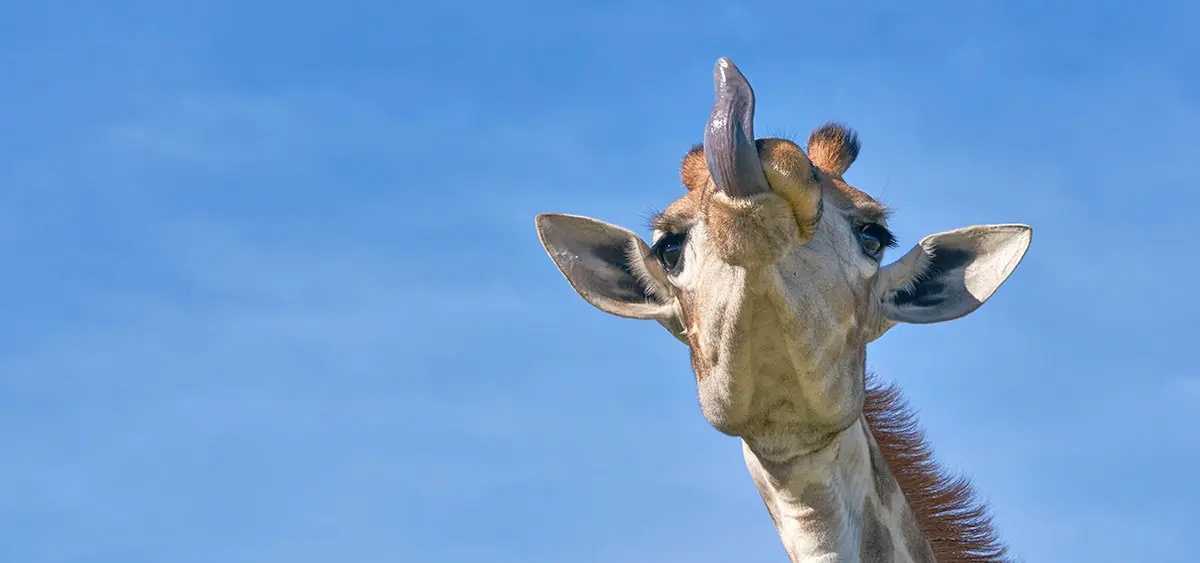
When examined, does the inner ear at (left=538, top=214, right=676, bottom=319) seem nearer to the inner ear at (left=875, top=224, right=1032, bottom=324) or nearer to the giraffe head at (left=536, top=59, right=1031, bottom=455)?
the giraffe head at (left=536, top=59, right=1031, bottom=455)

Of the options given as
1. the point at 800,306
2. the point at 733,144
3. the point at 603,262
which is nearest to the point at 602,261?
the point at 603,262

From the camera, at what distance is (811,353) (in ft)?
21.0

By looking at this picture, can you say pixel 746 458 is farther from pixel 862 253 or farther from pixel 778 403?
pixel 862 253

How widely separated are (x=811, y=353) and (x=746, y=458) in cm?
107

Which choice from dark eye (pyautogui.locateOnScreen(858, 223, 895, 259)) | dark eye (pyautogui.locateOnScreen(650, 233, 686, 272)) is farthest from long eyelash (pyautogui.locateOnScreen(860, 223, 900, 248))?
dark eye (pyautogui.locateOnScreen(650, 233, 686, 272))

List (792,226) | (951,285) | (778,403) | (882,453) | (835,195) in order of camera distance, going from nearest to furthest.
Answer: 1. (792,226)
2. (778,403)
3. (835,195)
4. (951,285)
5. (882,453)

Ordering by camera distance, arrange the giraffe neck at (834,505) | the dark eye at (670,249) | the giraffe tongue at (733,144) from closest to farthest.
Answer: the giraffe tongue at (733,144), the giraffe neck at (834,505), the dark eye at (670,249)

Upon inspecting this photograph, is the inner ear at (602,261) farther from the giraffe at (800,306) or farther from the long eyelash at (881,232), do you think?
the long eyelash at (881,232)

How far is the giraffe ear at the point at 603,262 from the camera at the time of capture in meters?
7.64

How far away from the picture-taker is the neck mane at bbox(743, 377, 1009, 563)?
6906 mm

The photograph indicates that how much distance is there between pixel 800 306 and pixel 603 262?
1.83 meters

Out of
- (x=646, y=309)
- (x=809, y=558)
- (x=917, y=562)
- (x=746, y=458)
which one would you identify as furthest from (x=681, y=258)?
(x=917, y=562)

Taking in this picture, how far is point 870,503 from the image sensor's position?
282 inches

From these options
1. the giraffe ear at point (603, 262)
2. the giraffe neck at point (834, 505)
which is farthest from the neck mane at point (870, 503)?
the giraffe ear at point (603, 262)
